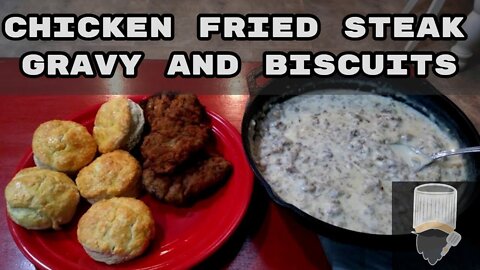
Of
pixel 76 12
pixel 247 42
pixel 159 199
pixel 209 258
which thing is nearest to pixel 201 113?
pixel 159 199

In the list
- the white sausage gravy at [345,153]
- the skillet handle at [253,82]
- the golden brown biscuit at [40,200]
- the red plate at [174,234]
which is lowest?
the red plate at [174,234]

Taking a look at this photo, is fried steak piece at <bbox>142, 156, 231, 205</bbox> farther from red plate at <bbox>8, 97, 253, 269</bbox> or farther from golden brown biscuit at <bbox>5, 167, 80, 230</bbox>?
golden brown biscuit at <bbox>5, 167, 80, 230</bbox>

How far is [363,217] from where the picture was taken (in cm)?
92

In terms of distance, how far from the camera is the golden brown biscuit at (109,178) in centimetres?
96

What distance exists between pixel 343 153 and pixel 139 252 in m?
0.47

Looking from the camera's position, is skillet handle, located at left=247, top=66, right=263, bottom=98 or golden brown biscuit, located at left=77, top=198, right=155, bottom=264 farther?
skillet handle, located at left=247, top=66, right=263, bottom=98

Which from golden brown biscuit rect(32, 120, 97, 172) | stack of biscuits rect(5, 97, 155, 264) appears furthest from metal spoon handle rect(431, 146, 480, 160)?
golden brown biscuit rect(32, 120, 97, 172)

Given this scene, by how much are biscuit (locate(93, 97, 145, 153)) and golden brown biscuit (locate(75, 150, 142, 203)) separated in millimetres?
34

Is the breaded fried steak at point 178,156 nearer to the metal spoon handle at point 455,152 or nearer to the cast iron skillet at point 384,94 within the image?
the cast iron skillet at point 384,94

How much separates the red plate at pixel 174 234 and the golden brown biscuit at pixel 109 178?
0.05 metres

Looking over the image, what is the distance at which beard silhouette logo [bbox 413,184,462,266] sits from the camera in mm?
862

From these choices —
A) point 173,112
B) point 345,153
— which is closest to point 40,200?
point 173,112

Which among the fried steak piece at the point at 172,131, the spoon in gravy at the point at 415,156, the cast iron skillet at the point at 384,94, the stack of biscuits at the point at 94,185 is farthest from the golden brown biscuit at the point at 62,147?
the spoon in gravy at the point at 415,156

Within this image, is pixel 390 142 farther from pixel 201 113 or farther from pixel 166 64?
pixel 166 64
